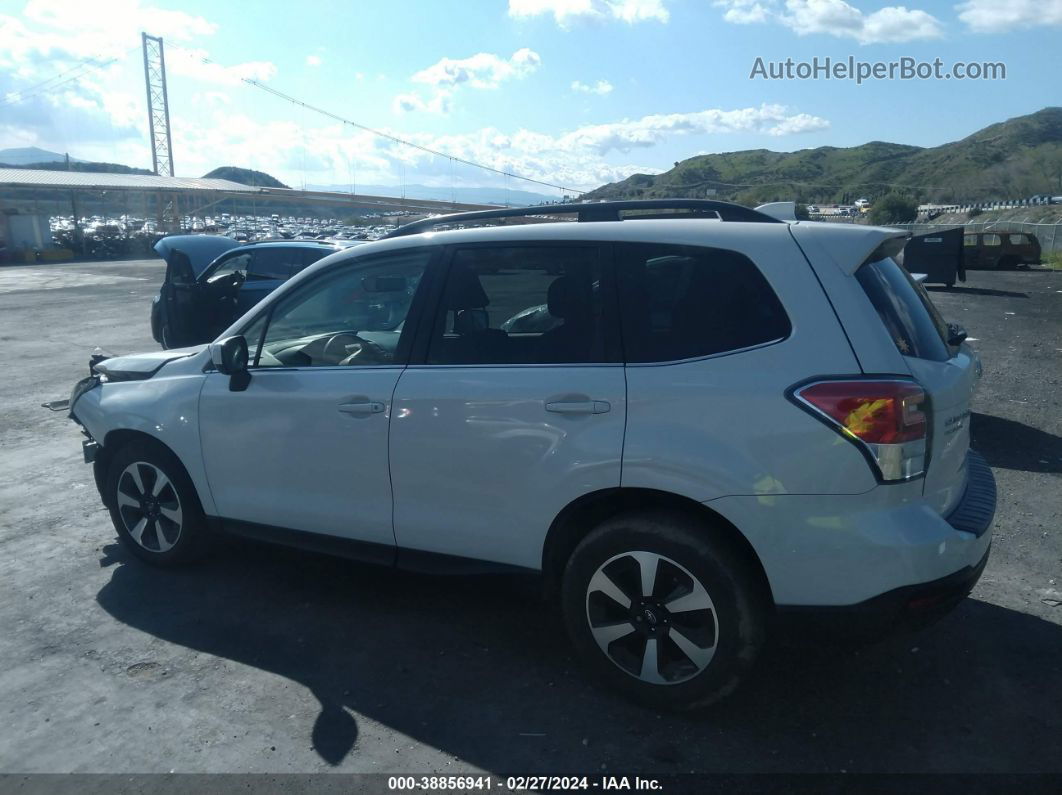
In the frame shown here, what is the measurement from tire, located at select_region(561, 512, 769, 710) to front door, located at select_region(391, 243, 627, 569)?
9.6 inches

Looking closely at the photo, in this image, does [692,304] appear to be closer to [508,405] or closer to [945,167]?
[508,405]

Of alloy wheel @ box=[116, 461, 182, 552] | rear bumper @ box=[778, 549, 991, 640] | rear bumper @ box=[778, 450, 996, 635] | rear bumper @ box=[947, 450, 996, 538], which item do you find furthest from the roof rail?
alloy wheel @ box=[116, 461, 182, 552]

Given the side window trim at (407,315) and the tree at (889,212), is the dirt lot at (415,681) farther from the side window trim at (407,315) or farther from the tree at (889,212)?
the tree at (889,212)

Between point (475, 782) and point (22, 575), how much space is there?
3229 millimetres

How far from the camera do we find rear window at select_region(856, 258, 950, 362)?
3.06 metres

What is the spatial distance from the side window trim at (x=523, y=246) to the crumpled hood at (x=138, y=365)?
159 cm

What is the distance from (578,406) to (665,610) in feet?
2.82

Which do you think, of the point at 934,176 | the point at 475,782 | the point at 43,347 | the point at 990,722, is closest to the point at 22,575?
the point at 475,782

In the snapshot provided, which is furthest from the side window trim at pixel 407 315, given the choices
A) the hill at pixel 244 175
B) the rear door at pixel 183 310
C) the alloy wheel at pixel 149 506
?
the hill at pixel 244 175

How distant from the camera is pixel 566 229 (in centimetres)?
355

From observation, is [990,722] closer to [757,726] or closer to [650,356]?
[757,726]

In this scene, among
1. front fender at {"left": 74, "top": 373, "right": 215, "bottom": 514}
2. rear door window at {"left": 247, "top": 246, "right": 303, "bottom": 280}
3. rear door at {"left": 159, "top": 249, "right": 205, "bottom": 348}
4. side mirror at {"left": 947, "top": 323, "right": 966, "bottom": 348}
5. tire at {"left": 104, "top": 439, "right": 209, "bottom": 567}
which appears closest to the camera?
side mirror at {"left": 947, "top": 323, "right": 966, "bottom": 348}

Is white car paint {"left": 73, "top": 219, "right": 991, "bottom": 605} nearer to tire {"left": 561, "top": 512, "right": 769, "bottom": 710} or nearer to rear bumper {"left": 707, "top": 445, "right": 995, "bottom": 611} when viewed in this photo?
rear bumper {"left": 707, "top": 445, "right": 995, "bottom": 611}

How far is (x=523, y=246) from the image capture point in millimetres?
3631
